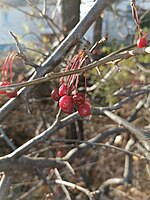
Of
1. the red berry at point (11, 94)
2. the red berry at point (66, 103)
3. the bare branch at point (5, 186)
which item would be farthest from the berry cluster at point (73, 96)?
the bare branch at point (5, 186)

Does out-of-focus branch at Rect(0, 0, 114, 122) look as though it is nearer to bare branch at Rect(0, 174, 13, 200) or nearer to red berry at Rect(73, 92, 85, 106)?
red berry at Rect(73, 92, 85, 106)

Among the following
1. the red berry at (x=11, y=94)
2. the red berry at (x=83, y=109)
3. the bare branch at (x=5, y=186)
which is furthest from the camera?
the bare branch at (x=5, y=186)

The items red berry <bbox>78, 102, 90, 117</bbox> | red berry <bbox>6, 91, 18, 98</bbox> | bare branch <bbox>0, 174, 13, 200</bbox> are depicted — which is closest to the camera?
red berry <bbox>6, 91, 18, 98</bbox>

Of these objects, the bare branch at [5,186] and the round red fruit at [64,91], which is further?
the bare branch at [5,186]

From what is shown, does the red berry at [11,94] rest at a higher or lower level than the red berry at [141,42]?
lower

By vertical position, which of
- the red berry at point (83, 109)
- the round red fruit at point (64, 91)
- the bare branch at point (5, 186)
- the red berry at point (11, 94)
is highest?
the red berry at point (11, 94)

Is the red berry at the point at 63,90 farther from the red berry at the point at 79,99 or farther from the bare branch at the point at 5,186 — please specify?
the bare branch at the point at 5,186

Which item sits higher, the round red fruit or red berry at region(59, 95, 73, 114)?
the round red fruit

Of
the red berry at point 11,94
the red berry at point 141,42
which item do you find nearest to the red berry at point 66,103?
the red berry at point 11,94

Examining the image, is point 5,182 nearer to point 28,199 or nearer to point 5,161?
point 5,161

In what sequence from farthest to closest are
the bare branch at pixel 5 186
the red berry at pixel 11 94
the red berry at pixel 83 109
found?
the bare branch at pixel 5 186 < the red berry at pixel 83 109 < the red berry at pixel 11 94

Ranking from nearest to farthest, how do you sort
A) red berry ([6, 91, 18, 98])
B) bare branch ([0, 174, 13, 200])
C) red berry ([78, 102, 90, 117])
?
red berry ([6, 91, 18, 98]) < red berry ([78, 102, 90, 117]) < bare branch ([0, 174, 13, 200])

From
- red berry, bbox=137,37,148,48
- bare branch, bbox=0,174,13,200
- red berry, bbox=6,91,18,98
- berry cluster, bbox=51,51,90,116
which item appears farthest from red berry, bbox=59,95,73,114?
bare branch, bbox=0,174,13,200

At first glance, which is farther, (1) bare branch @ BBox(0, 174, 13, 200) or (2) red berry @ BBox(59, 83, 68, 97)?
(1) bare branch @ BBox(0, 174, 13, 200)
